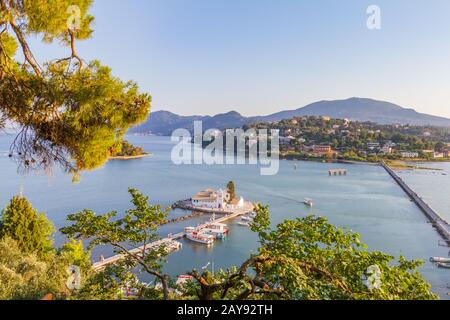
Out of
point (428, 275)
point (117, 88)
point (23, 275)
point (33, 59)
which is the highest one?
point (33, 59)

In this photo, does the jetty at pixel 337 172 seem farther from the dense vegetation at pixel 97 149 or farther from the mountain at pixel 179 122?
the mountain at pixel 179 122

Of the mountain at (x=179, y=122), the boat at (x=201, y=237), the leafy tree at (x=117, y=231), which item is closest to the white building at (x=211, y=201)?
the boat at (x=201, y=237)

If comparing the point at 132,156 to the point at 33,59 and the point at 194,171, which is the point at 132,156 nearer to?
the point at 194,171

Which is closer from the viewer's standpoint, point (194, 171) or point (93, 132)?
point (93, 132)

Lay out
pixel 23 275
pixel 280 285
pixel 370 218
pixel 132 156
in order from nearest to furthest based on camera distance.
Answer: pixel 280 285 → pixel 23 275 → pixel 370 218 → pixel 132 156

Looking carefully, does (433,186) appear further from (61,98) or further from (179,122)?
(179,122)

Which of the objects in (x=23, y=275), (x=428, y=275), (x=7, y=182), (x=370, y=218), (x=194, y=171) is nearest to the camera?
(x=23, y=275)

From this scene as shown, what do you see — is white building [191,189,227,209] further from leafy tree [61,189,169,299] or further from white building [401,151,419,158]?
white building [401,151,419,158]
